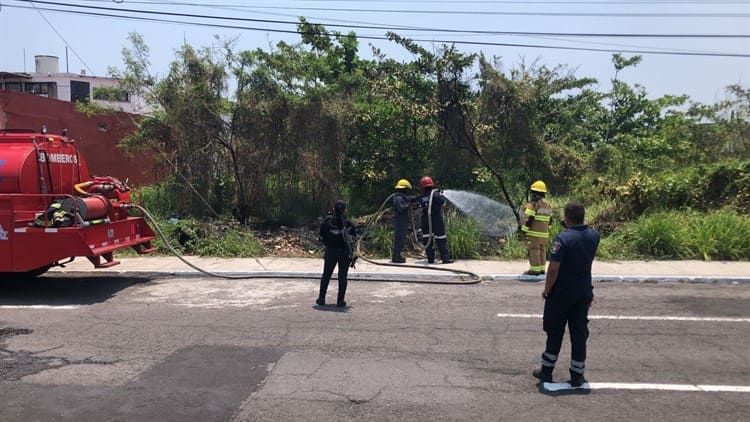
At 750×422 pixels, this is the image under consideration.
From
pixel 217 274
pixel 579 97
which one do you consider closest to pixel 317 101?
pixel 217 274

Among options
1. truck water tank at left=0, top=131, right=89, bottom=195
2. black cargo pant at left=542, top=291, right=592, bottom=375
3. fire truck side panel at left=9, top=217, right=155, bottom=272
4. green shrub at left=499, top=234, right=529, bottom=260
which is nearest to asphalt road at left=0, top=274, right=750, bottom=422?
black cargo pant at left=542, top=291, right=592, bottom=375

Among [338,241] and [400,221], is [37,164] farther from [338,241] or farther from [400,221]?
[400,221]

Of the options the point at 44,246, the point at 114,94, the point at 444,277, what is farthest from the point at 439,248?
the point at 114,94

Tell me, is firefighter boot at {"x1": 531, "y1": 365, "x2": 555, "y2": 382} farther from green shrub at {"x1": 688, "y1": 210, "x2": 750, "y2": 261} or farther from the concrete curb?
green shrub at {"x1": 688, "y1": 210, "x2": 750, "y2": 261}

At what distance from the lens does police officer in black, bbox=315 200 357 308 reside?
8375 millimetres

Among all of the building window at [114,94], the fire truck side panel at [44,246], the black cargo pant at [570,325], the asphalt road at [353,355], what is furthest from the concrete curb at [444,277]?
the building window at [114,94]

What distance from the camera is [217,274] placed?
11.1 metres

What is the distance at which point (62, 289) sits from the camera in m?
9.91

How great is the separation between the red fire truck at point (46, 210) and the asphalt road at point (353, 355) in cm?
73

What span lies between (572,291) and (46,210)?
7637 mm

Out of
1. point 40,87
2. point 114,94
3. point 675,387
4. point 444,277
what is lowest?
point 675,387

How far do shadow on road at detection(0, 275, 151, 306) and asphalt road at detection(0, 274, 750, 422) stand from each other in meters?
0.05

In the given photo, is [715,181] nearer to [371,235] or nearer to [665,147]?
[665,147]

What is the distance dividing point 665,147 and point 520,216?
9008 millimetres
